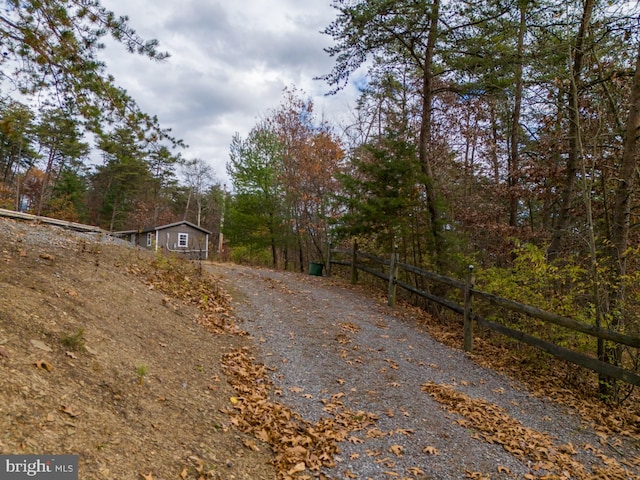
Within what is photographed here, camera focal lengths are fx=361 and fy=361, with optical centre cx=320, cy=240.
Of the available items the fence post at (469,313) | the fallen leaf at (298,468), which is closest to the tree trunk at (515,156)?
the fence post at (469,313)

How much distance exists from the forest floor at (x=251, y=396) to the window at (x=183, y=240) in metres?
19.9

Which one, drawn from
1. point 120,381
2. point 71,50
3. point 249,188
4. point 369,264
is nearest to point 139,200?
point 249,188

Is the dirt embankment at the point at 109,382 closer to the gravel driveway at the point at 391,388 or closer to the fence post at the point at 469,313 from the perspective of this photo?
the gravel driveway at the point at 391,388

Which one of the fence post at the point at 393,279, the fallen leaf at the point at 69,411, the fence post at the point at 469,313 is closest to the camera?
the fallen leaf at the point at 69,411

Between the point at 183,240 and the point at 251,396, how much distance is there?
24321 mm

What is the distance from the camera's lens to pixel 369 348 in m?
5.90

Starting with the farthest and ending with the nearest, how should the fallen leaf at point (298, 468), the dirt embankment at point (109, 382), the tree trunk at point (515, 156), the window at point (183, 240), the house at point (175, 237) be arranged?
the window at point (183, 240) < the house at point (175, 237) < the tree trunk at point (515, 156) < the fallen leaf at point (298, 468) < the dirt embankment at point (109, 382)

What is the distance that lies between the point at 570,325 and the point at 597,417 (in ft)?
3.59

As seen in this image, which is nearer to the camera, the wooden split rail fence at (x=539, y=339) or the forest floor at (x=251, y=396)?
the forest floor at (x=251, y=396)

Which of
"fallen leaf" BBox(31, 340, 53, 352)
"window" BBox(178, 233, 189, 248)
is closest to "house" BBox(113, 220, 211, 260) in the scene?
"window" BBox(178, 233, 189, 248)

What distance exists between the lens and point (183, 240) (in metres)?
26.5

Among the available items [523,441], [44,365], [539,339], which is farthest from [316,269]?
[44,365]

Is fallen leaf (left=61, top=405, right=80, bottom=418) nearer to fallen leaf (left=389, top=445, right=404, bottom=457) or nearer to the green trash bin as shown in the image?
fallen leaf (left=389, top=445, right=404, bottom=457)

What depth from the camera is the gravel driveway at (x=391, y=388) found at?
3.21 metres
